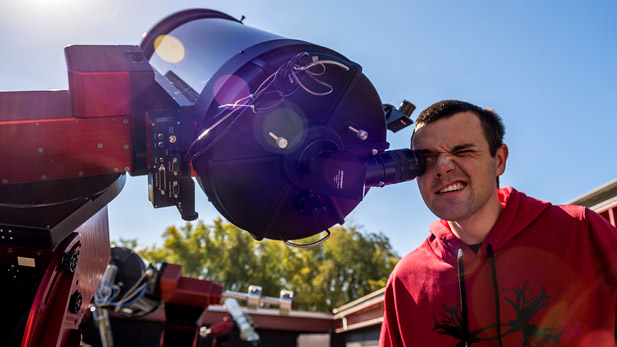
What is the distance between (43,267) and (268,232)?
1042 mm

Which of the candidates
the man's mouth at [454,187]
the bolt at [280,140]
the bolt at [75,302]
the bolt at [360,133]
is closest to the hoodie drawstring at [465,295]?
the man's mouth at [454,187]

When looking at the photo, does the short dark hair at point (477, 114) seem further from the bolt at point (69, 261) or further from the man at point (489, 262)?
the bolt at point (69, 261)

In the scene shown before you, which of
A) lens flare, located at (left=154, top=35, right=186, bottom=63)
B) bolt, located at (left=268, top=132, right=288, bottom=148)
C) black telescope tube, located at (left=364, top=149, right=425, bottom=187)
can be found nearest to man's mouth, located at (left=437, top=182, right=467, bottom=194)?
black telescope tube, located at (left=364, top=149, right=425, bottom=187)

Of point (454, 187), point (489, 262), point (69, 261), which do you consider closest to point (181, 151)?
point (69, 261)

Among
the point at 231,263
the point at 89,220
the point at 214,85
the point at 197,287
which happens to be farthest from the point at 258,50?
the point at 231,263

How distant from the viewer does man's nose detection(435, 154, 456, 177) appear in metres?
2.47

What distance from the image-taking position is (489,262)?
252 cm

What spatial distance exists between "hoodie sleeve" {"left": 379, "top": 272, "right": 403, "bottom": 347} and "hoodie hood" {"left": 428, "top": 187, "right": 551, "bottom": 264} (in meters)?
0.37

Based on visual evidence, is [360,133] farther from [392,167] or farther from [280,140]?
[280,140]

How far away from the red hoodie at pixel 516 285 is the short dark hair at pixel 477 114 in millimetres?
342

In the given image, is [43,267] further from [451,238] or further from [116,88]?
[451,238]

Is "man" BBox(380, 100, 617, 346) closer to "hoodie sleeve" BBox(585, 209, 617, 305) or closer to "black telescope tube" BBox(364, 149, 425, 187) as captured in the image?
"hoodie sleeve" BBox(585, 209, 617, 305)

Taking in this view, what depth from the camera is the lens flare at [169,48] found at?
2826 millimetres

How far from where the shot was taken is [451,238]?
280 centimetres
